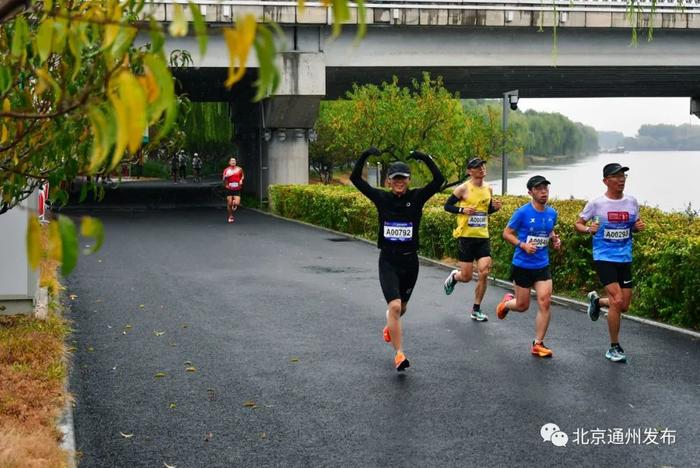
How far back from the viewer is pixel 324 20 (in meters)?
28.8

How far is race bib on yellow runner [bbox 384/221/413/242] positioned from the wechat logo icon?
7.43ft

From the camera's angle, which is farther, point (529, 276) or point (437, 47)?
point (437, 47)

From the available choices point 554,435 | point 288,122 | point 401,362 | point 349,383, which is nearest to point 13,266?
point 349,383

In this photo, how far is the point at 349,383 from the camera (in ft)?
24.6

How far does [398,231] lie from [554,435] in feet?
8.17

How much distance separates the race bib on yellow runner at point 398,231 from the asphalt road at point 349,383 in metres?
1.17

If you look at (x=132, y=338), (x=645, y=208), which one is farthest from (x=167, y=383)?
(x=645, y=208)

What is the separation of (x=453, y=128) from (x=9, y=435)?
25254 millimetres

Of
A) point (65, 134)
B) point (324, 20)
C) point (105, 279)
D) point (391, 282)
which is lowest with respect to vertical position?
point (105, 279)

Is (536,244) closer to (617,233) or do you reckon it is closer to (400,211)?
(617,233)

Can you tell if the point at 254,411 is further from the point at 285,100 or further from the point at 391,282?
the point at 285,100

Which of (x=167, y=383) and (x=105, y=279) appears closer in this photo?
(x=167, y=383)

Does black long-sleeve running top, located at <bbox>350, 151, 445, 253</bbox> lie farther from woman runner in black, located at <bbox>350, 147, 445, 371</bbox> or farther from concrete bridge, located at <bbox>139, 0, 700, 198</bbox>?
concrete bridge, located at <bbox>139, 0, 700, 198</bbox>

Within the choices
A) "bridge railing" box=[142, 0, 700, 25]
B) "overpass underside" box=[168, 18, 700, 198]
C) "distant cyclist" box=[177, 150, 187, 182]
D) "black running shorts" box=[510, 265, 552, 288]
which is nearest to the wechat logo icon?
"black running shorts" box=[510, 265, 552, 288]
